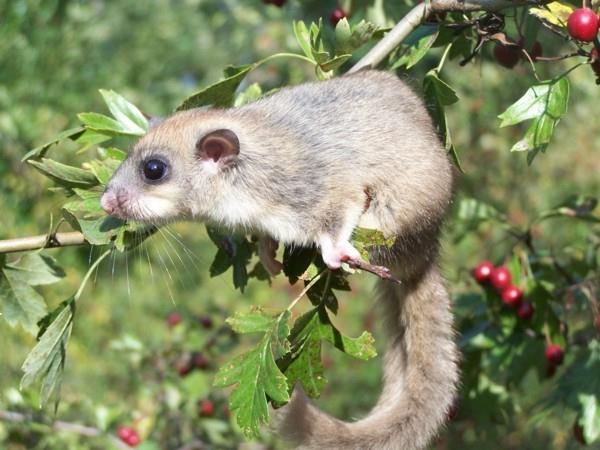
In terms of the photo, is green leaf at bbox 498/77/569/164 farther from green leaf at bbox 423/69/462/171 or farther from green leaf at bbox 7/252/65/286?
green leaf at bbox 7/252/65/286

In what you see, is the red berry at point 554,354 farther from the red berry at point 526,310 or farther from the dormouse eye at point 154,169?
the dormouse eye at point 154,169

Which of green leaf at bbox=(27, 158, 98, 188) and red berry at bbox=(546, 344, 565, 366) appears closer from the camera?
green leaf at bbox=(27, 158, 98, 188)

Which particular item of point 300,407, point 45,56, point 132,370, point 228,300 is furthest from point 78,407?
point 228,300

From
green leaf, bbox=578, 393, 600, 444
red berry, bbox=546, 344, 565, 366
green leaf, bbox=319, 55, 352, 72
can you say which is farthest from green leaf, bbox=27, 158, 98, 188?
green leaf, bbox=578, 393, 600, 444

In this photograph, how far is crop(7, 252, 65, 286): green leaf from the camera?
2598 mm

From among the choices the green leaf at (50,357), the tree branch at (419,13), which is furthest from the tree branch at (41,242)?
the tree branch at (419,13)

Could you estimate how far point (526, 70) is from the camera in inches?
221

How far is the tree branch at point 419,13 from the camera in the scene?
2326 mm

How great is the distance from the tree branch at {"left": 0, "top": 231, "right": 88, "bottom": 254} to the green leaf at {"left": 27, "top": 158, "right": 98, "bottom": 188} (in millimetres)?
178

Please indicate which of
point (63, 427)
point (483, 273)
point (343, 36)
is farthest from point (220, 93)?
point (63, 427)

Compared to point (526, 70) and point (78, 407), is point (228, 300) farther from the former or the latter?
point (78, 407)

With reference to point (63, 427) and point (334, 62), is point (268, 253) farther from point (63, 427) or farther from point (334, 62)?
point (63, 427)

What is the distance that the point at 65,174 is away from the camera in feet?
8.32

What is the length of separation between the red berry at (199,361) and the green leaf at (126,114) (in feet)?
5.19
